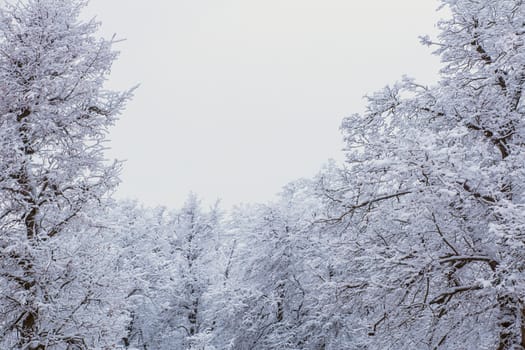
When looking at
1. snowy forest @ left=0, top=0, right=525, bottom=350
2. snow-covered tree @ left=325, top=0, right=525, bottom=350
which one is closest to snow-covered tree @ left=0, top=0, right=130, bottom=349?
snowy forest @ left=0, top=0, right=525, bottom=350

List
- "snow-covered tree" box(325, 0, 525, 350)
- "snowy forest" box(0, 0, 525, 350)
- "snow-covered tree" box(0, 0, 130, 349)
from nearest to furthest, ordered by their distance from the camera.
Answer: "snow-covered tree" box(325, 0, 525, 350) → "snowy forest" box(0, 0, 525, 350) → "snow-covered tree" box(0, 0, 130, 349)

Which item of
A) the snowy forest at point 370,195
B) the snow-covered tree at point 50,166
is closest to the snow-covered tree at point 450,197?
the snowy forest at point 370,195

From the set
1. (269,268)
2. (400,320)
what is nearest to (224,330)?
(269,268)

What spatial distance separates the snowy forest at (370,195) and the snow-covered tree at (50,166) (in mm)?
33

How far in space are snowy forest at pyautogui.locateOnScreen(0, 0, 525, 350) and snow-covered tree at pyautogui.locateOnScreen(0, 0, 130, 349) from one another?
0.03 meters

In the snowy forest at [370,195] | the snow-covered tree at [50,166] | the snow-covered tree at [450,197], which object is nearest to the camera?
the snow-covered tree at [450,197]

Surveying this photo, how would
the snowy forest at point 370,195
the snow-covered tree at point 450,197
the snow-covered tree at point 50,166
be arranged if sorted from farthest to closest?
the snow-covered tree at point 50,166 < the snowy forest at point 370,195 < the snow-covered tree at point 450,197

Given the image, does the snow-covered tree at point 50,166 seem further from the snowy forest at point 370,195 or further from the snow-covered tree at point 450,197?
the snow-covered tree at point 450,197

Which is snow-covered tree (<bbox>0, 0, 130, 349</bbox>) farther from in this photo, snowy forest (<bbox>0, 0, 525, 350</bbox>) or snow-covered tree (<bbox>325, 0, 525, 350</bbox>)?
snow-covered tree (<bbox>325, 0, 525, 350</bbox>)

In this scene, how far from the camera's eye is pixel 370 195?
25.6ft

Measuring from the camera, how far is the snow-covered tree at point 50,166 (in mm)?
8789

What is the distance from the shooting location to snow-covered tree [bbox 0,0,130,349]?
879cm

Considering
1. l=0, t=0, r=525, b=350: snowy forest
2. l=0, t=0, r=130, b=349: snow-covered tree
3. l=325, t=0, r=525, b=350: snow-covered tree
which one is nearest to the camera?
l=325, t=0, r=525, b=350: snow-covered tree

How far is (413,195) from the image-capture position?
666cm
